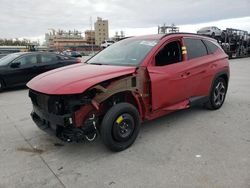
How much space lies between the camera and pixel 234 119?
16.0 feet

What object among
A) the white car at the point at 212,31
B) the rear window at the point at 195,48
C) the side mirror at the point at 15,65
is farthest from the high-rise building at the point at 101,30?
the rear window at the point at 195,48

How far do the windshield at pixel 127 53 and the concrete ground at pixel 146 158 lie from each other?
131cm

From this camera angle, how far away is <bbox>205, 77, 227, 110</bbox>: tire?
5305 mm

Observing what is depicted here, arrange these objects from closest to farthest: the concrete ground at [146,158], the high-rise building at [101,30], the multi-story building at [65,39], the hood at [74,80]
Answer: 1. the concrete ground at [146,158]
2. the hood at [74,80]
3. the multi-story building at [65,39]
4. the high-rise building at [101,30]

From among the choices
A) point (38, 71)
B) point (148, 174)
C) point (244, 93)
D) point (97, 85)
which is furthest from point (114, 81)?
point (38, 71)

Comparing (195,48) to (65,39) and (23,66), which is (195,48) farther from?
(65,39)

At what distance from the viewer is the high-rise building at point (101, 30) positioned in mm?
111738

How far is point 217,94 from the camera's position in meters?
5.51

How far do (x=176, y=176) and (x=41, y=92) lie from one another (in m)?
2.04

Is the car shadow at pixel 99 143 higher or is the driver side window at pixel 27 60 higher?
the driver side window at pixel 27 60

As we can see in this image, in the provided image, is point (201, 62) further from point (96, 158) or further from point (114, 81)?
point (96, 158)

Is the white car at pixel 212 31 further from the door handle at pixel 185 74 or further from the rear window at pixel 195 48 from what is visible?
the door handle at pixel 185 74

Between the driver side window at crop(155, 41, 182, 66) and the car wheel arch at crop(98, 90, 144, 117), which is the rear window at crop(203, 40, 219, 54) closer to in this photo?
the driver side window at crop(155, 41, 182, 66)

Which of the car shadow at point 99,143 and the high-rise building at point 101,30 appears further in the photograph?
the high-rise building at point 101,30
